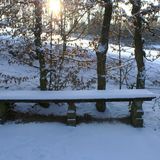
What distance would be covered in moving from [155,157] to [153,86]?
19.9 ft

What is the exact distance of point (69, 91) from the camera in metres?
9.91

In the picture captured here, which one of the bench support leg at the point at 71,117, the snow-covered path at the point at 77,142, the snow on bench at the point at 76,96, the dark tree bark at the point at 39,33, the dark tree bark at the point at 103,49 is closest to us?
the snow-covered path at the point at 77,142

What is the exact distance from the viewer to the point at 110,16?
1033 centimetres

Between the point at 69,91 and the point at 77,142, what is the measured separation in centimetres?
177

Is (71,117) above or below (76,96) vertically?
below

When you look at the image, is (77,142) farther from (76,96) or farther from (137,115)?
(137,115)

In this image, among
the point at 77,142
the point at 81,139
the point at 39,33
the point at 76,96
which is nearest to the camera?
the point at 77,142

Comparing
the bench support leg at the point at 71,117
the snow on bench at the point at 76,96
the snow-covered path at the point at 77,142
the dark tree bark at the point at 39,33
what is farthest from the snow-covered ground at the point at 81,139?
the dark tree bark at the point at 39,33

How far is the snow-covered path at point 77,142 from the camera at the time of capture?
7.96 metres

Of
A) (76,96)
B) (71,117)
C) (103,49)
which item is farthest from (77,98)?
(103,49)

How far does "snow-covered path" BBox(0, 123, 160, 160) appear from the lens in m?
7.96

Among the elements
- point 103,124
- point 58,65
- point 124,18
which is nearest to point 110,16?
point 124,18

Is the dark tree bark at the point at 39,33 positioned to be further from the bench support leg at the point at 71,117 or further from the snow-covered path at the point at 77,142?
the snow-covered path at the point at 77,142

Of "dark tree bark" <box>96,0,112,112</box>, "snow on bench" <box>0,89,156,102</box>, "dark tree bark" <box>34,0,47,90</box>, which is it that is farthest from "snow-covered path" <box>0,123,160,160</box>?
"dark tree bark" <box>34,0,47,90</box>
